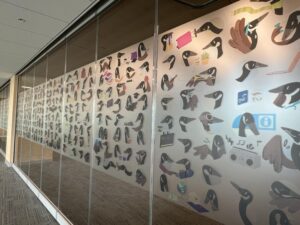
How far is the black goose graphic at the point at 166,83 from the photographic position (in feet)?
5.92

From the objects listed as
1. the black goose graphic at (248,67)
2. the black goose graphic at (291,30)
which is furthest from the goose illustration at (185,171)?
the black goose graphic at (291,30)

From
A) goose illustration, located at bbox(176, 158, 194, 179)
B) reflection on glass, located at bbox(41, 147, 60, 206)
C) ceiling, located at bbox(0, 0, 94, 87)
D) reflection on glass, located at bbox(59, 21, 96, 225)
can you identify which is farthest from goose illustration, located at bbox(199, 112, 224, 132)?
reflection on glass, located at bbox(41, 147, 60, 206)

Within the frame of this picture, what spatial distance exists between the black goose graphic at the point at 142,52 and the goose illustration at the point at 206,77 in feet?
1.97

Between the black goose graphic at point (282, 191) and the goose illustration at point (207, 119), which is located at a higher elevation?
the goose illustration at point (207, 119)

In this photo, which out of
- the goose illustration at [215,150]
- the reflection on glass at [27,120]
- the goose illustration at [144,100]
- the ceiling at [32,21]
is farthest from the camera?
the reflection on glass at [27,120]

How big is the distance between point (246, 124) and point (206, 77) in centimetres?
41

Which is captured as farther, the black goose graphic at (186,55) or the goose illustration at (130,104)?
the goose illustration at (130,104)

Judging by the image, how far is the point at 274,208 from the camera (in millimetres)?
1198

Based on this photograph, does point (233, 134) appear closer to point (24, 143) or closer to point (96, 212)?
point (96, 212)

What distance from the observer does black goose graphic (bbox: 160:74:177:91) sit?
1805 mm

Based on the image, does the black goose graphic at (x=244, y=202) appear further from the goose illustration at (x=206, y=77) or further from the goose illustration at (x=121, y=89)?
the goose illustration at (x=121, y=89)

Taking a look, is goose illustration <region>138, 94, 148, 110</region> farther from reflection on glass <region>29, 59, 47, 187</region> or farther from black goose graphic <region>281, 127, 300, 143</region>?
reflection on glass <region>29, 59, 47, 187</region>

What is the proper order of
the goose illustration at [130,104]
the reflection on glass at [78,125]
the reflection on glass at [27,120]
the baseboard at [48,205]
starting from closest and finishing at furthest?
the goose illustration at [130,104] < the reflection on glass at [78,125] < the baseboard at [48,205] < the reflection on glass at [27,120]

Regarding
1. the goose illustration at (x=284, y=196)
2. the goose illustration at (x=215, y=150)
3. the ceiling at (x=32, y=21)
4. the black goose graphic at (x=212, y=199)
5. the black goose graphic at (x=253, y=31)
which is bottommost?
the black goose graphic at (x=212, y=199)
